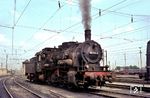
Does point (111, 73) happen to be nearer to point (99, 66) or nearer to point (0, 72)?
point (99, 66)

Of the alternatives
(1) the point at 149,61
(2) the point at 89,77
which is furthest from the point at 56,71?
(1) the point at 149,61

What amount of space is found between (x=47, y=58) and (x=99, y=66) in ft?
27.8

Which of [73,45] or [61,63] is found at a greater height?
[73,45]

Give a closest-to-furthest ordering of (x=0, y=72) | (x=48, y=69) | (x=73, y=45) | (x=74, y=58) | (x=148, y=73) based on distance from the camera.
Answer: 1. (x=148, y=73)
2. (x=74, y=58)
3. (x=73, y=45)
4. (x=48, y=69)
5. (x=0, y=72)

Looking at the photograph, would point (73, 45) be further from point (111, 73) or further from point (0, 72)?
point (0, 72)

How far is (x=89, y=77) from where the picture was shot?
2070 cm

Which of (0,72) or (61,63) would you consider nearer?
(61,63)

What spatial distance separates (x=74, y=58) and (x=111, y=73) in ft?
10.1

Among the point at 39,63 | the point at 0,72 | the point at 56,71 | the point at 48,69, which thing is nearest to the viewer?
the point at 56,71

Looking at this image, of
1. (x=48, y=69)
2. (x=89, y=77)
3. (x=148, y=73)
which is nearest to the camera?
(x=148, y=73)

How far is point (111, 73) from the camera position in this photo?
71.5ft

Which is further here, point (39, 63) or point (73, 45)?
point (39, 63)

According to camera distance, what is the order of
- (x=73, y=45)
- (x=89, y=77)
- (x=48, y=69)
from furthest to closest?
(x=48, y=69) < (x=73, y=45) < (x=89, y=77)

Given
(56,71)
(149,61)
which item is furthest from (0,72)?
(149,61)
